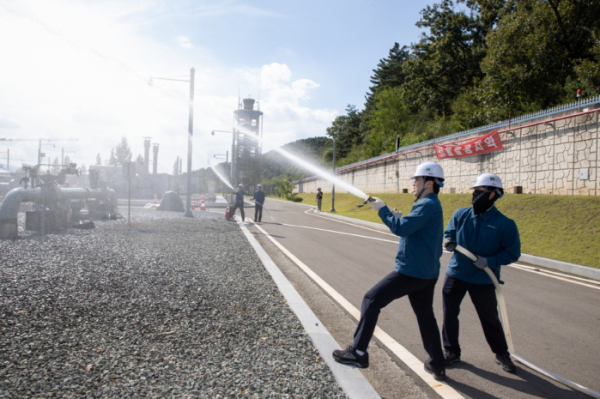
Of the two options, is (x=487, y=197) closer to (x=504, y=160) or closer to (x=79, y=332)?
(x=79, y=332)

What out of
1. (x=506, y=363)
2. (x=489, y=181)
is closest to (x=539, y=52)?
(x=489, y=181)

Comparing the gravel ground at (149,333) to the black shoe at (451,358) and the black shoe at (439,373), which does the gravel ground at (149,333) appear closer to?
the black shoe at (439,373)

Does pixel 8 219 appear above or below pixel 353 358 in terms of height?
above

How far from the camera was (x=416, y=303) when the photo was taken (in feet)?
11.2

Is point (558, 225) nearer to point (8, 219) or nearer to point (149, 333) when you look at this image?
point (149, 333)

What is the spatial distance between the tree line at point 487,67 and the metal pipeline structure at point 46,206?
81.7 feet

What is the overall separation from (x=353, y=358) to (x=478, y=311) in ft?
4.41

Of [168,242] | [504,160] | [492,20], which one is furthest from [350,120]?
[168,242]

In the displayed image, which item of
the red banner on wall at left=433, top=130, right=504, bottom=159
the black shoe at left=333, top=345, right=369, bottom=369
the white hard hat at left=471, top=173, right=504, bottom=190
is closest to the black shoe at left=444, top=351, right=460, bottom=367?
the black shoe at left=333, top=345, right=369, bottom=369

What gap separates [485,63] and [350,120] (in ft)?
166

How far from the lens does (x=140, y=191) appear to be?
49469 millimetres

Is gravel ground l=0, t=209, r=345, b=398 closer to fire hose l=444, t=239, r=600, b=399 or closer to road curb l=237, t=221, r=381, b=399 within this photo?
road curb l=237, t=221, r=381, b=399

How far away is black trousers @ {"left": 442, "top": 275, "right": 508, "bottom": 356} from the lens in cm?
365

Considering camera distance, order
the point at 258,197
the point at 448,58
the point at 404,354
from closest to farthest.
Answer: the point at 404,354
the point at 258,197
the point at 448,58
